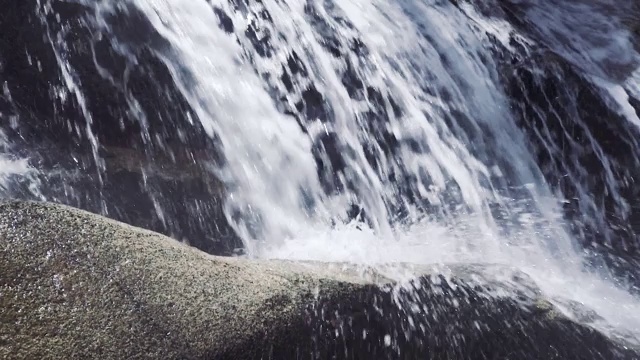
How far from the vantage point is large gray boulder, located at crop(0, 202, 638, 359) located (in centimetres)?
301

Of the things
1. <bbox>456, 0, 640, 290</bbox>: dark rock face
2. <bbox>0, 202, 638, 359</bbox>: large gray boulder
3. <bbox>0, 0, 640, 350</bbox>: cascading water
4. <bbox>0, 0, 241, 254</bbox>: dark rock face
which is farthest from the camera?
<bbox>456, 0, 640, 290</bbox>: dark rock face

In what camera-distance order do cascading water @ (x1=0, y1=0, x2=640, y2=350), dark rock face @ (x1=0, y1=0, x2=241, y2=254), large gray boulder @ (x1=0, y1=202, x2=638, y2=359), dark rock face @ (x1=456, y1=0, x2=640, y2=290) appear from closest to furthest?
large gray boulder @ (x1=0, y1=202, x2=638, y2=359)
dark rock face @ (x1=0, y1=0, x2=241, y2=254)
cascading water @ (x1=0, y1=0, x2=640, y2=350)
dark rock face @ (x1=456, y1=0, x2=640, y2=290)

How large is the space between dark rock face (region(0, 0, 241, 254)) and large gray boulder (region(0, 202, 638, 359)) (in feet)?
5.58

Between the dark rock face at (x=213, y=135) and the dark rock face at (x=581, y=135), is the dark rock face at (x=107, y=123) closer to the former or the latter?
the dark rock face at (x=213, y=135)

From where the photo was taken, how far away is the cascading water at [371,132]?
582cm

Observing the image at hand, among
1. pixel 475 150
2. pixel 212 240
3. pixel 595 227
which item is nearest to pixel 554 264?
pixel 595 227

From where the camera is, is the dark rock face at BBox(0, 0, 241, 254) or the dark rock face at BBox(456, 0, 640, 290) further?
the dark rock face at BBox(456, 0, 640, 290)

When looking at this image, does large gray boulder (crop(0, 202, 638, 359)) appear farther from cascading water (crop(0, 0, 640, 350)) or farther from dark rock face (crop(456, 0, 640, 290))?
dark rock face (crop(456, 0, 640, 290))

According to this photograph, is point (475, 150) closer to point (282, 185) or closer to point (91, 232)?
point (282, 185)

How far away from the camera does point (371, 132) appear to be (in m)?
6.56

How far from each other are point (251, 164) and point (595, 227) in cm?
345

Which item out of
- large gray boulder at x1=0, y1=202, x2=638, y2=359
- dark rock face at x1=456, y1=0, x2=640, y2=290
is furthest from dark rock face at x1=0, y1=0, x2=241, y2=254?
dark rock face at x1=456, y1=0, x2=640, y2=290

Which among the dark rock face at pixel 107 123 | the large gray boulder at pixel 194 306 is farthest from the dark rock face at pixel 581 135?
the dark rock face at pixel 107 123

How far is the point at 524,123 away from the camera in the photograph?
733 centimetres
